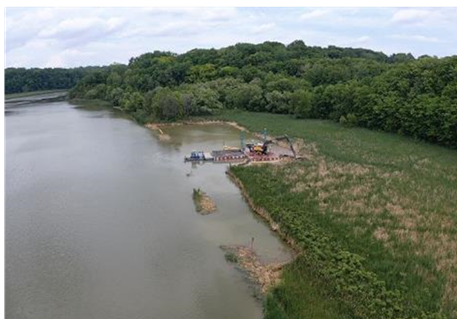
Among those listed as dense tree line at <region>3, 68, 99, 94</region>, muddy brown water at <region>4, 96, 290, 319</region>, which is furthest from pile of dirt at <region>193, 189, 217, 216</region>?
dense tree line at <region>3, 68, 99, 94</region>

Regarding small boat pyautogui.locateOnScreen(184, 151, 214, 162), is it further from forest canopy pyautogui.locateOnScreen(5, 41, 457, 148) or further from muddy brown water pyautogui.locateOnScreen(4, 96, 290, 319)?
forest canopy pyautogui.locateOnScreen(5, 41, 457, 148)

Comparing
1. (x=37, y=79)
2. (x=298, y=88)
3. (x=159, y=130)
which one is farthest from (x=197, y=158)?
(x=37, y=79)

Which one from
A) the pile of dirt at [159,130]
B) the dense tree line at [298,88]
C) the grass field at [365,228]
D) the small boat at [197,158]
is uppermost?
the dense tree line at [298,88]

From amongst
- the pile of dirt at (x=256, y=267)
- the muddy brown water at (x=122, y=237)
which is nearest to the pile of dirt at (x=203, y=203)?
the muddy brown water at (x=122, y=237)

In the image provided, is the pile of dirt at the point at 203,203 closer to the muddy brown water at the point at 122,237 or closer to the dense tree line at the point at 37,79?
the muddy brown water at the point at 122,237

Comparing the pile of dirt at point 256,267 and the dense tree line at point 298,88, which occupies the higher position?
the dense tree line at point 298,88
